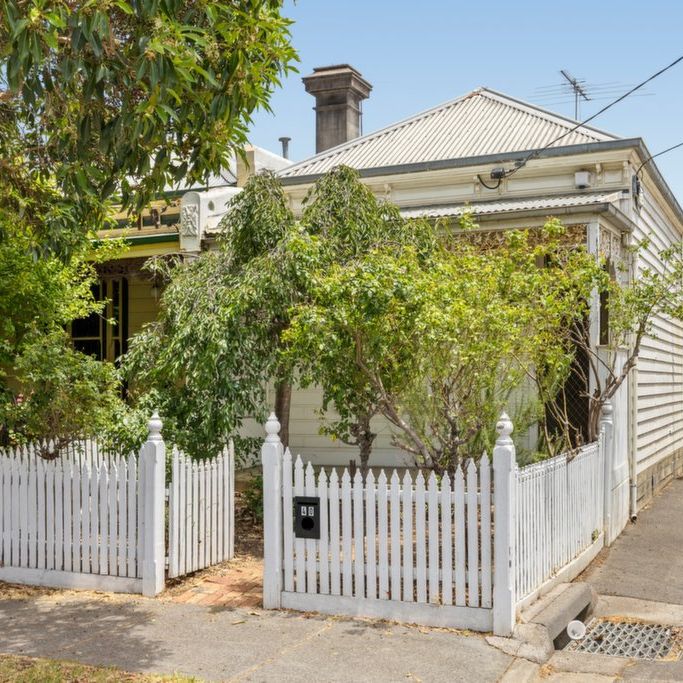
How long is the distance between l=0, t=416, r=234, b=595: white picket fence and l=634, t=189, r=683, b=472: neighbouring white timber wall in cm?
631

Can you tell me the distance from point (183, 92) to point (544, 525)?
434 centimetres

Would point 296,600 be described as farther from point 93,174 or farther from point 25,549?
point 93,174

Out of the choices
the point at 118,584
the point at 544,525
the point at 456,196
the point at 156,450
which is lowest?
the point at 118,584

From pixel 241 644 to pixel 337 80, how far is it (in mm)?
13918

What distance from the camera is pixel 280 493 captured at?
697 centimetres

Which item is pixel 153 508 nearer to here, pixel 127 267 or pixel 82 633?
pixel 82 633

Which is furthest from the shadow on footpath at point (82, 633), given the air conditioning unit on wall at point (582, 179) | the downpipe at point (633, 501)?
the air conditioning unit on wall at point (582, 179)

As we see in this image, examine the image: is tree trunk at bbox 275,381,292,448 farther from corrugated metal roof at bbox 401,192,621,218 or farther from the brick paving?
the brick paving

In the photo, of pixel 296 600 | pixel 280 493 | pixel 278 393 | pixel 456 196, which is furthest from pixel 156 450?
pixel 456 196

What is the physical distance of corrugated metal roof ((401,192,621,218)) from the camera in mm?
11242

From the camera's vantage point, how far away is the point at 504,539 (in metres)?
6.23

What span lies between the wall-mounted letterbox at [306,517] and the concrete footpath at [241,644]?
62 cm

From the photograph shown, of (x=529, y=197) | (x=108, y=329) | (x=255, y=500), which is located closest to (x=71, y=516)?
(x=255, y=500)

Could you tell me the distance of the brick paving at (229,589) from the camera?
7191mm
